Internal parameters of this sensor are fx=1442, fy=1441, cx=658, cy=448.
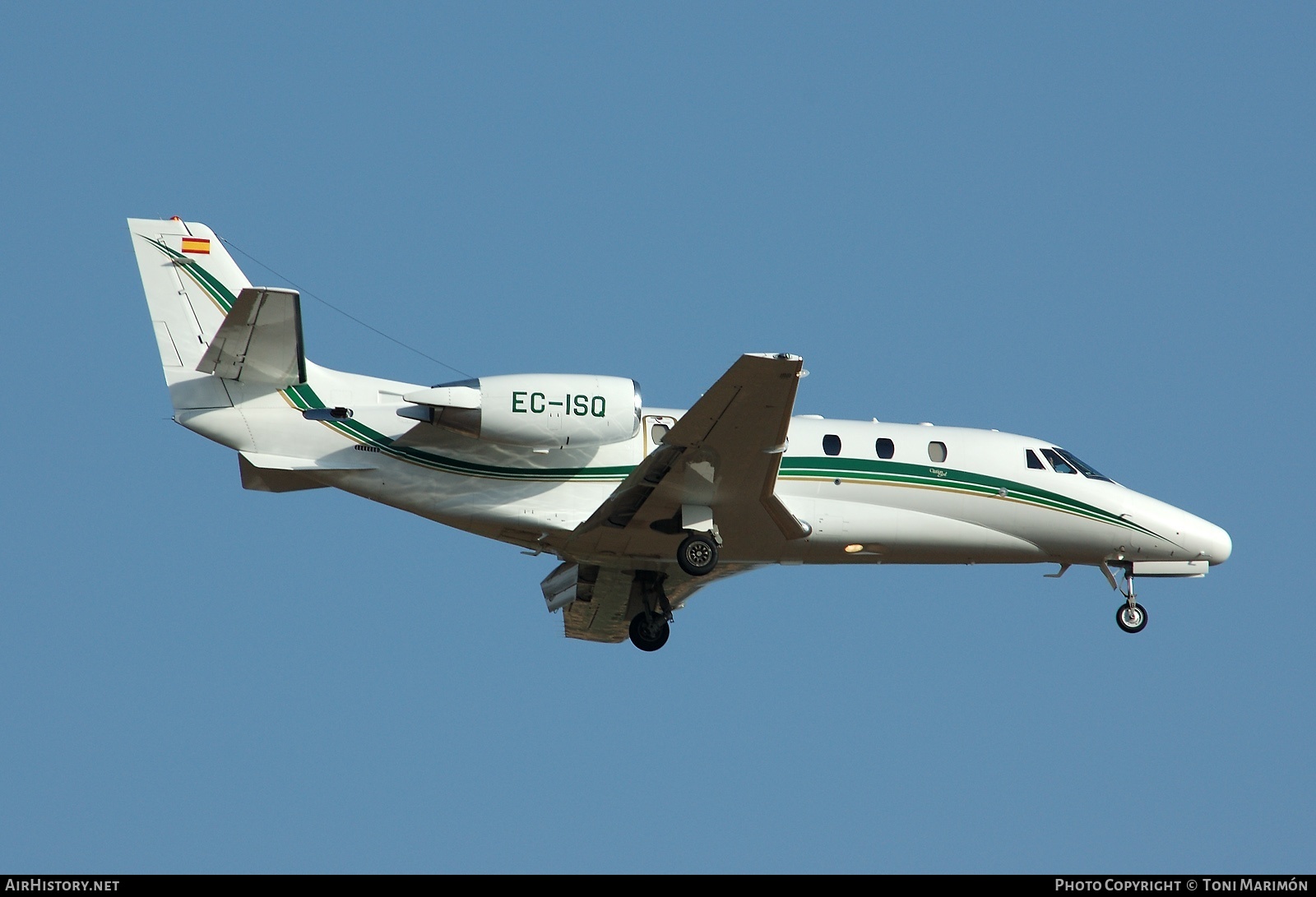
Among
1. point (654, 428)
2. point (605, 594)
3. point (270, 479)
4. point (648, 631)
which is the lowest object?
point (648, 631)

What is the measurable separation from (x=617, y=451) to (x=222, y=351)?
16.4 feet

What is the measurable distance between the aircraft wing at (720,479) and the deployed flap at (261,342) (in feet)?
13.5

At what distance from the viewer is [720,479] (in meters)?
17.4

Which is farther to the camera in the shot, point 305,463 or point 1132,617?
point 1132,617

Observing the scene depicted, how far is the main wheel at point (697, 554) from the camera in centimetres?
1798

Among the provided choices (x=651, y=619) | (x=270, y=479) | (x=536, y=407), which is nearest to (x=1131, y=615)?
(x=651, y=619)

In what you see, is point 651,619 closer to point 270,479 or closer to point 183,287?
point 270,479

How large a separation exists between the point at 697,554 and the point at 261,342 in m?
5.88

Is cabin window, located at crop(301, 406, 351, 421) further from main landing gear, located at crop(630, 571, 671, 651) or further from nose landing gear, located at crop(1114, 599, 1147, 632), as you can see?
nose landing gear, located at crop(1114, 599, 1147, 632)

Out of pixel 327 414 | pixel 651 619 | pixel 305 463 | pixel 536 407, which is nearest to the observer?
pixel 536 407

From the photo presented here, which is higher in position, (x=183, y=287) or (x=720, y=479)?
(x=183, y=287)

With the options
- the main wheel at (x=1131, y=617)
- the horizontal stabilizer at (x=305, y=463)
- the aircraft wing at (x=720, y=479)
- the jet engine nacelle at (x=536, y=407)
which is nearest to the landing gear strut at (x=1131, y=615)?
the main wheel at (x=1131, y=617)

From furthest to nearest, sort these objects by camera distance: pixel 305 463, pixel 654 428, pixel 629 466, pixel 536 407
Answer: pixel 654 428
pixel 629 466
pixel 305 463
pixel 536 407
